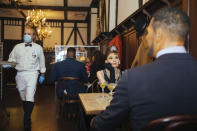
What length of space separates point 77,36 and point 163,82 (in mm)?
12694

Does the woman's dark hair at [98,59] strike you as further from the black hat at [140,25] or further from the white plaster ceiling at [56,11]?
the white plaster ceiling at [56,11]

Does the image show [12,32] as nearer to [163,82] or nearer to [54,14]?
[54,14]

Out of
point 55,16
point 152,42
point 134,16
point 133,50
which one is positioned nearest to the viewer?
point 152,42

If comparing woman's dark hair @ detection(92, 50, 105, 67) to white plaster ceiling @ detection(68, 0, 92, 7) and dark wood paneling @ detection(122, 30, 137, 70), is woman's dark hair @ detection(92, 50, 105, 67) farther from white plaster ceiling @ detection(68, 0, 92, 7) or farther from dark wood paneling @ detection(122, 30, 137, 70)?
white plaster ceiling @ detection(68, 0, 92, 7)

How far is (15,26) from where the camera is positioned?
12789 mm

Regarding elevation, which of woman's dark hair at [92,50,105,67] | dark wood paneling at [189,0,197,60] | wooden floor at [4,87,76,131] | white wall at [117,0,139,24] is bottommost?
wooden floor at [4,87,76,131]

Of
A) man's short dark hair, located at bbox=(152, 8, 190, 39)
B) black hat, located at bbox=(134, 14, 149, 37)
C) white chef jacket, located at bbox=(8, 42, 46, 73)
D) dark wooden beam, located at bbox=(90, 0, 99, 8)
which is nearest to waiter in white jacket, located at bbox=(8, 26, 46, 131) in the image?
white chef jacket, located at bbox=(8, 42, 46, 73)

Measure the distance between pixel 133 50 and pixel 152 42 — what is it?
12.3 ft

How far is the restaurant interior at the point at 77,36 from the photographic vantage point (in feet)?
8.93

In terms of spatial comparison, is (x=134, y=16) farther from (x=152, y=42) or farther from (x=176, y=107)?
(x=176, y=107)

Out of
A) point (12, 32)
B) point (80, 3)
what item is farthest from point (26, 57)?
point (12, 32)

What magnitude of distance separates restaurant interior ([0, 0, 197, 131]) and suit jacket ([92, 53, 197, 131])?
35.8 inches

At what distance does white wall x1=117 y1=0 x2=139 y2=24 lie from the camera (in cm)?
481

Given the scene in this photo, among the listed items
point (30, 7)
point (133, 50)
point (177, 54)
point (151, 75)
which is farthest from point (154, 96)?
point (30, 7)
